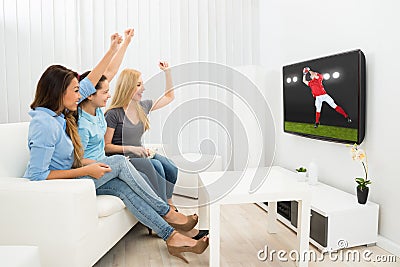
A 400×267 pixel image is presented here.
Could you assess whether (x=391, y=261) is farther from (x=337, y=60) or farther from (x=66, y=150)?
(x=66, y=150)

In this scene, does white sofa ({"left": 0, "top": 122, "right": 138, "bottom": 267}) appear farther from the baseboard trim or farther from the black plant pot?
the baseboard trim

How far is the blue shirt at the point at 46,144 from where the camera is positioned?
1.82m

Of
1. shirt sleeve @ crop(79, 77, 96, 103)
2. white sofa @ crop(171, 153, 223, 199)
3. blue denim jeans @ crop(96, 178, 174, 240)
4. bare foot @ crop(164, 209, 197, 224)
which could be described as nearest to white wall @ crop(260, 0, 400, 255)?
white sofa @ crop(171, 153, 223, 199)

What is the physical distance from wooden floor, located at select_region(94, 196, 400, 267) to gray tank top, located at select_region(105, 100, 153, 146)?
590mm

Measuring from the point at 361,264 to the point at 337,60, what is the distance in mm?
1278

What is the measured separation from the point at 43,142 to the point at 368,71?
1.93 metres

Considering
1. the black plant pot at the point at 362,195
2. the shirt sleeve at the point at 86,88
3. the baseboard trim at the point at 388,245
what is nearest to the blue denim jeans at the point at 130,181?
the shirt sleeve at the point at 86,88

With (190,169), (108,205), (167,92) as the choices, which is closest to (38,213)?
(108,205)

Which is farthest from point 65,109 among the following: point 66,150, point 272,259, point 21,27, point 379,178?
point 21,27

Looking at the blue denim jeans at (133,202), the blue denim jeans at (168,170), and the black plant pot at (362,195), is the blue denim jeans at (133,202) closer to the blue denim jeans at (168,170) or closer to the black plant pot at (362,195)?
the blue denim jeans at (168,170)

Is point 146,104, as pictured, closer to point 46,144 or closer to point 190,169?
point 190,169

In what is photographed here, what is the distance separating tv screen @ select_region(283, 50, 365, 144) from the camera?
2428mm

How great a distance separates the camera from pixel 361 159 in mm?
2404

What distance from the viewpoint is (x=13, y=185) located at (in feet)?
5.62
